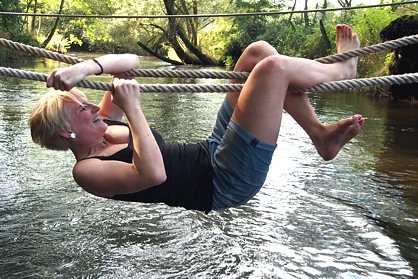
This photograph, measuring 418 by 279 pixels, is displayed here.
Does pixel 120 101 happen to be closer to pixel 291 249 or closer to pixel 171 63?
pixel 291 249

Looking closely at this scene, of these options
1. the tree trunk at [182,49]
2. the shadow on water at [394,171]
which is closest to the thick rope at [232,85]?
the shadow on water at [394,171]

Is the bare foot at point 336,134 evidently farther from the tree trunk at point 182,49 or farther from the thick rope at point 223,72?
the tree trunk at point 182,49

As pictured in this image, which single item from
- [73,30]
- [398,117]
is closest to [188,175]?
[398,117]

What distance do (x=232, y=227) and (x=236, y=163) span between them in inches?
67.2

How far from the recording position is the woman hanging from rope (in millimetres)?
1795

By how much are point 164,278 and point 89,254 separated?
580 millimetres

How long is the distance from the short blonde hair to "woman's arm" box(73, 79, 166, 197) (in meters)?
0.19

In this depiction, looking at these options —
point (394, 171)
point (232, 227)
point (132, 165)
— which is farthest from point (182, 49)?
point (132, 165)

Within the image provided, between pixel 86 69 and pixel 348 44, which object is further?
pixel 348 44

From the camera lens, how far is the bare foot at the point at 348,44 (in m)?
2.15

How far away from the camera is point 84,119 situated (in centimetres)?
197

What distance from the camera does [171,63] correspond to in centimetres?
2272

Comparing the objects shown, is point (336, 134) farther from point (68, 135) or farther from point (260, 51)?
point (68, 135)

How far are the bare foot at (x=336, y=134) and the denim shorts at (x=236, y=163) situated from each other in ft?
0.89
